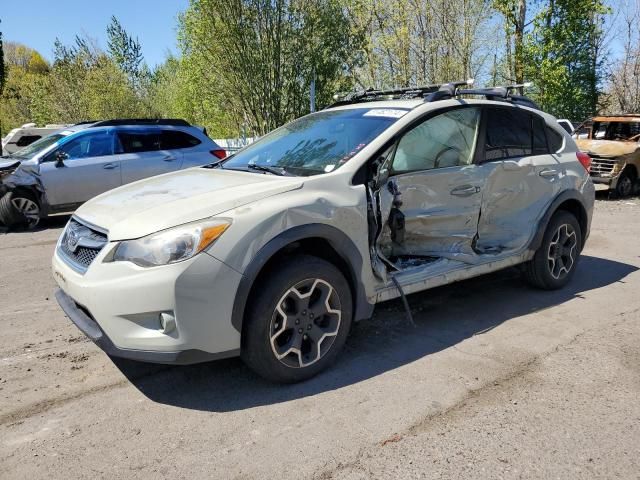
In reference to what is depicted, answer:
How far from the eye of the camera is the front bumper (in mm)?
2861

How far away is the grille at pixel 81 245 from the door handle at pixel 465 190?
2.62 metres

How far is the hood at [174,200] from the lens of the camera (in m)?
3.04

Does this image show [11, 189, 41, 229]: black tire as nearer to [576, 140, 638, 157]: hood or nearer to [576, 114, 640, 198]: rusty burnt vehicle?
[576, 114, 640, 198]: rusty burnt vehicle

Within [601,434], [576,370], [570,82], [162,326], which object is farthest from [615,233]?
[570,82]

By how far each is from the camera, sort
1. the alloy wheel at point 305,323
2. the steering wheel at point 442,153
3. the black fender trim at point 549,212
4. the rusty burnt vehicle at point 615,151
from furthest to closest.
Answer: the rusty burnt vehicle at point 615,151 → the black fender trim at point 549,212 → the steering wheel at point 442,153 → the alloy wheel at point 305,323

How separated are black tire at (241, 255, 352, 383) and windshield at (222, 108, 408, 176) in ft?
2.58

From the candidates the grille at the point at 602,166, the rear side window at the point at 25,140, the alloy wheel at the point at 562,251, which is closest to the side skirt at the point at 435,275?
the alloy wheel at the point at 562,251

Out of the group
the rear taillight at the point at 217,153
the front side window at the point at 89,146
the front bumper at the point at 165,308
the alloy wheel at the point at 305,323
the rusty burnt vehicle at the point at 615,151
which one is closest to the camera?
the front bumper at the point at 165,308

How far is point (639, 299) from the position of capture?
16.8 feet

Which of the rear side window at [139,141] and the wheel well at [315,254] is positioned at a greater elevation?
the rear side window at [139,141]

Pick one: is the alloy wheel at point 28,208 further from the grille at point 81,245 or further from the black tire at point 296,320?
the black tire at point 296,320

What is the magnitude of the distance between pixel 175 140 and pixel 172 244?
305 inches

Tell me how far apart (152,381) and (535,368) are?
251cm

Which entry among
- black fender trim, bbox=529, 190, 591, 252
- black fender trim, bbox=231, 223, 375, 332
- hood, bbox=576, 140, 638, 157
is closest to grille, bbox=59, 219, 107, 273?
black fender trim, bbox=231, 223, 375, 332
